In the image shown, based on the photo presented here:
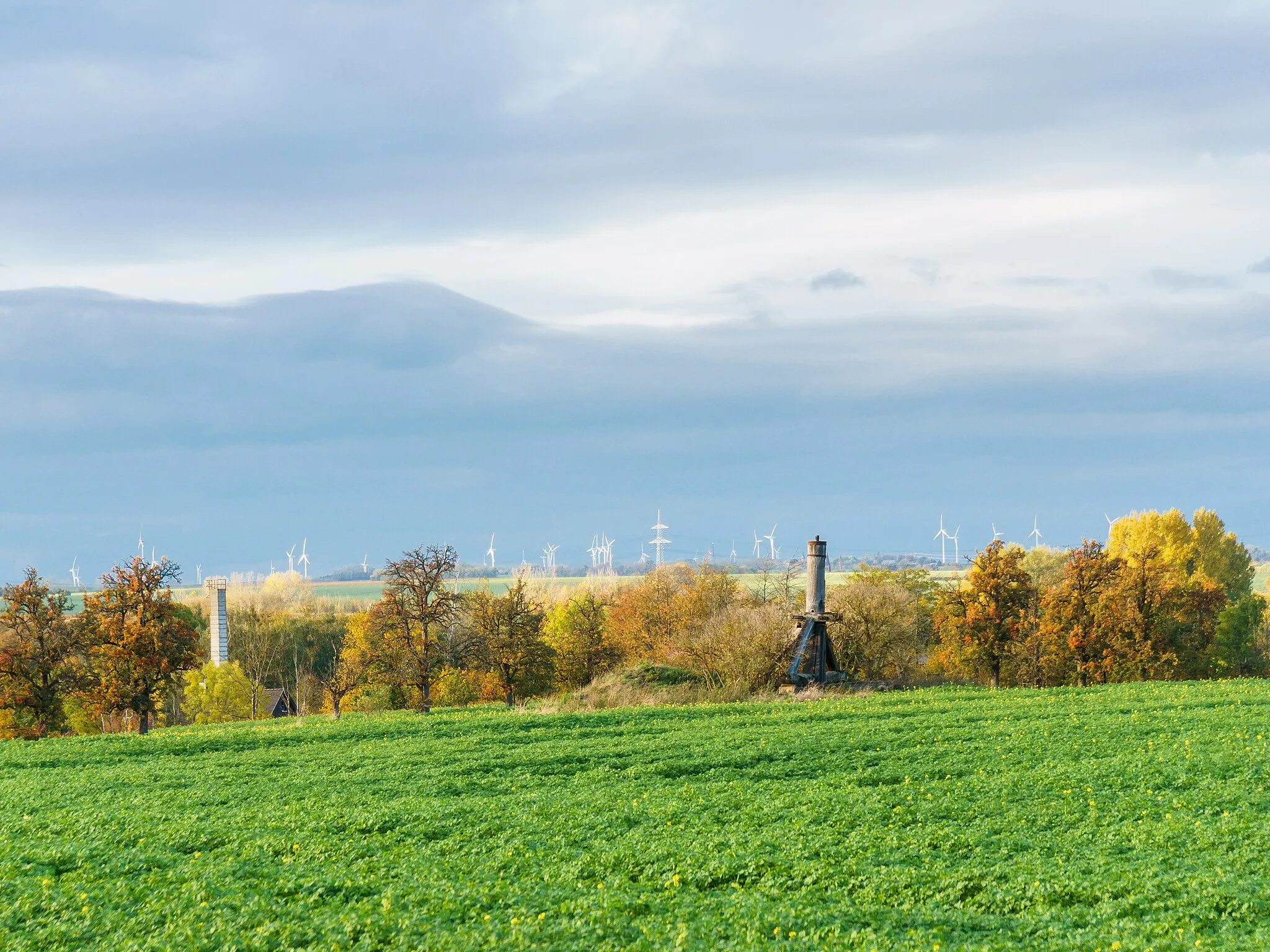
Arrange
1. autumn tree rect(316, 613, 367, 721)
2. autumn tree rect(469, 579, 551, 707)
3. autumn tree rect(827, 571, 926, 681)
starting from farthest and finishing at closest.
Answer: autumn tree rect(316, 613, 367, 721) < autumn tree rect(469, 579, 551, 707) < autumn tree rect(827, 571, 926, 681)

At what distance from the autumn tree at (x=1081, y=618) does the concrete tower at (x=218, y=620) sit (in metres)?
73.8

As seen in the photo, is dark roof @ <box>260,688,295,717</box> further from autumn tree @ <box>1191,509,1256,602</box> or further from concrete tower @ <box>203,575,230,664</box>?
autumn tree @ <box>1191,509,1256,602</box>

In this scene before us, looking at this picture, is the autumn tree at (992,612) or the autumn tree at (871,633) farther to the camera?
the autumn tree at (871,633)

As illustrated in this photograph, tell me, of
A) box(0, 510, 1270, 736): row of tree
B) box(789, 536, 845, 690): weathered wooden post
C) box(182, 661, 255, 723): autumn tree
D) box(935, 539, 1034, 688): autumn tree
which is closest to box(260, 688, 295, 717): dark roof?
box(0, 510, 1270, 736): row of tree

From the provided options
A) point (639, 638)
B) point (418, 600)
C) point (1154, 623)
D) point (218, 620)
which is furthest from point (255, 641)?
point (1154, 623)

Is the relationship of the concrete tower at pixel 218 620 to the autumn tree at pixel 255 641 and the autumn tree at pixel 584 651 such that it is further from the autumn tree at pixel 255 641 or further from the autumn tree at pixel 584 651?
the autumn tree at pixel 584 651

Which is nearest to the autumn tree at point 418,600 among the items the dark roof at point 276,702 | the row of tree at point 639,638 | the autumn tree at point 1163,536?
the row of tree at point 639,638

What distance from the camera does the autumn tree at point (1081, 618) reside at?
56.3 metres

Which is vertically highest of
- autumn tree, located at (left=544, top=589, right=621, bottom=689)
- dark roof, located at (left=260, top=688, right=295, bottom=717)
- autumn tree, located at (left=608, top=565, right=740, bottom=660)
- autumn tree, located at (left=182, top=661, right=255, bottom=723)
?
autumn tree, located at (left=608, top=565, right=740, bottom=660)

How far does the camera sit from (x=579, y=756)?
91.8 feet

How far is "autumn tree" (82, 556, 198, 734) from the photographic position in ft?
149

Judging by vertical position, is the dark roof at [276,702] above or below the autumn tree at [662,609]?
below

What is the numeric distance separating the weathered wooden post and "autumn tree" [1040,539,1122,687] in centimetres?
1518

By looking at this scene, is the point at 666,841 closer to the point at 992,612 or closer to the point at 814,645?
the point at 814,645
